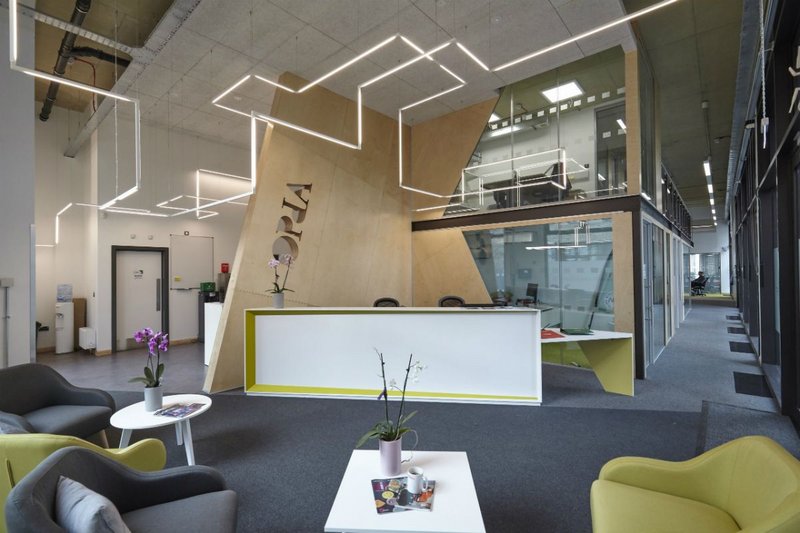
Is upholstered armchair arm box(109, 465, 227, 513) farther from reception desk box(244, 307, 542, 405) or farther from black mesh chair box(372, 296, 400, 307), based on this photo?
black mesh chair box(372, 296, 400, 307)

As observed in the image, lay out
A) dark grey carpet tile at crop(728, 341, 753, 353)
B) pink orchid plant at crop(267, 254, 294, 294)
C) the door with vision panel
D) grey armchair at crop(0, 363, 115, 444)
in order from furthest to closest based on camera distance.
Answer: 1. the door with vision panel
2. dark grey carpet tile at crop(728, 341, 753, 353)
3. pink orchid plant at crop(267, 254, 294, 294)
4. grey armchair at crop(0, 363, 115, 444)

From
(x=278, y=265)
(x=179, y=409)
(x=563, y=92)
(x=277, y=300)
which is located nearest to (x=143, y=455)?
(x=179, y=409)

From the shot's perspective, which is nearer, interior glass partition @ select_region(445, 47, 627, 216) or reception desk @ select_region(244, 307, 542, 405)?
reception desk @ select_region(244, 307, 542, 405)

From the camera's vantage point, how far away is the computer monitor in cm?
736

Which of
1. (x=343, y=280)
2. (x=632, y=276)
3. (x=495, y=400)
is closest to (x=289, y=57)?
(x=343, y=280)

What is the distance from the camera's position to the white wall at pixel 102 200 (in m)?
8.37

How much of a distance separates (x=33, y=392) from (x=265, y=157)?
403 cm

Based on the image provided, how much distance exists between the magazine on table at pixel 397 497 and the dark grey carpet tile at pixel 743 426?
3.02m

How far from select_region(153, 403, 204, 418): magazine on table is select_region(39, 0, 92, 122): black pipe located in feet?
16.5

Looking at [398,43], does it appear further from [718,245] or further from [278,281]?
[718,245]

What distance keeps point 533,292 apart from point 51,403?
6.78m

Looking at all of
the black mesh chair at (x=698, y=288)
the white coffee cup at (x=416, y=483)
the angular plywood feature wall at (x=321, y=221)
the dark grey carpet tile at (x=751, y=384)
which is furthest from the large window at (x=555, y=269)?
the black mesh chair at (x=698, y=288)

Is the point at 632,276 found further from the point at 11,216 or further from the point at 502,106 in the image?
the point at 11,216

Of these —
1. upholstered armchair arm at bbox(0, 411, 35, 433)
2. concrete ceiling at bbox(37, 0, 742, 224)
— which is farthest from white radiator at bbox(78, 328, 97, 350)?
upholstered armchair arm at bbox(0, 411, 35, 433)
